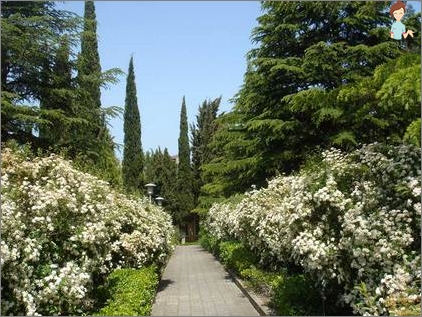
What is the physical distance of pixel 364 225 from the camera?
6.05 metres

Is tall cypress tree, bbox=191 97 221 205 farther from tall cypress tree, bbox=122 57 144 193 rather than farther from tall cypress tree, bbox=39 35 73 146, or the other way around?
tall cypress tree, bbox=39 35 73 146

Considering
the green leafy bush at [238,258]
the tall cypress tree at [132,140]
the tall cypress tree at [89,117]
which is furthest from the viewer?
the tall cypress tree at [132,140]

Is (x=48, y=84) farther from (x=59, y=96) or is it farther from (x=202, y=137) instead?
(x=202, y=137)

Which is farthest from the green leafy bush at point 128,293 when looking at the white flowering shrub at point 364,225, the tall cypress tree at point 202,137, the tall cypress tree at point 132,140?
the tall cypress tree at point 202,137

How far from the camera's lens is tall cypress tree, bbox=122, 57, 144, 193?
32656mm

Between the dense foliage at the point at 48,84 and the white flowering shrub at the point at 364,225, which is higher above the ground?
the dense foliage at the point at 48,84

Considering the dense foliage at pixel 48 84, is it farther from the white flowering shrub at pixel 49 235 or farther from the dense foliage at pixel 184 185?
the dense foliage at pixel 184 185

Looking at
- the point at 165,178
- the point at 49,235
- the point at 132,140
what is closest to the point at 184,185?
the point at 165,178

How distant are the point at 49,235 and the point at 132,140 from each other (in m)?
26.0

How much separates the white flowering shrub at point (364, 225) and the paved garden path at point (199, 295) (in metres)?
2.84

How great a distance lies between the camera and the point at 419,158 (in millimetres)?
6199

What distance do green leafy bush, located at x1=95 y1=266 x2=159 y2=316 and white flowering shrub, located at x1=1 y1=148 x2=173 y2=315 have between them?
1.27 feet

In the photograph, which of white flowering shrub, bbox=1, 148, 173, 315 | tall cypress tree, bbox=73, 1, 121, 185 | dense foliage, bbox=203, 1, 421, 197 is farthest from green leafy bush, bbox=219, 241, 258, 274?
white flowering shrub, bbox=1, 148, 173, 315

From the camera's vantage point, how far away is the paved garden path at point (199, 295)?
A: 31.1 feet
